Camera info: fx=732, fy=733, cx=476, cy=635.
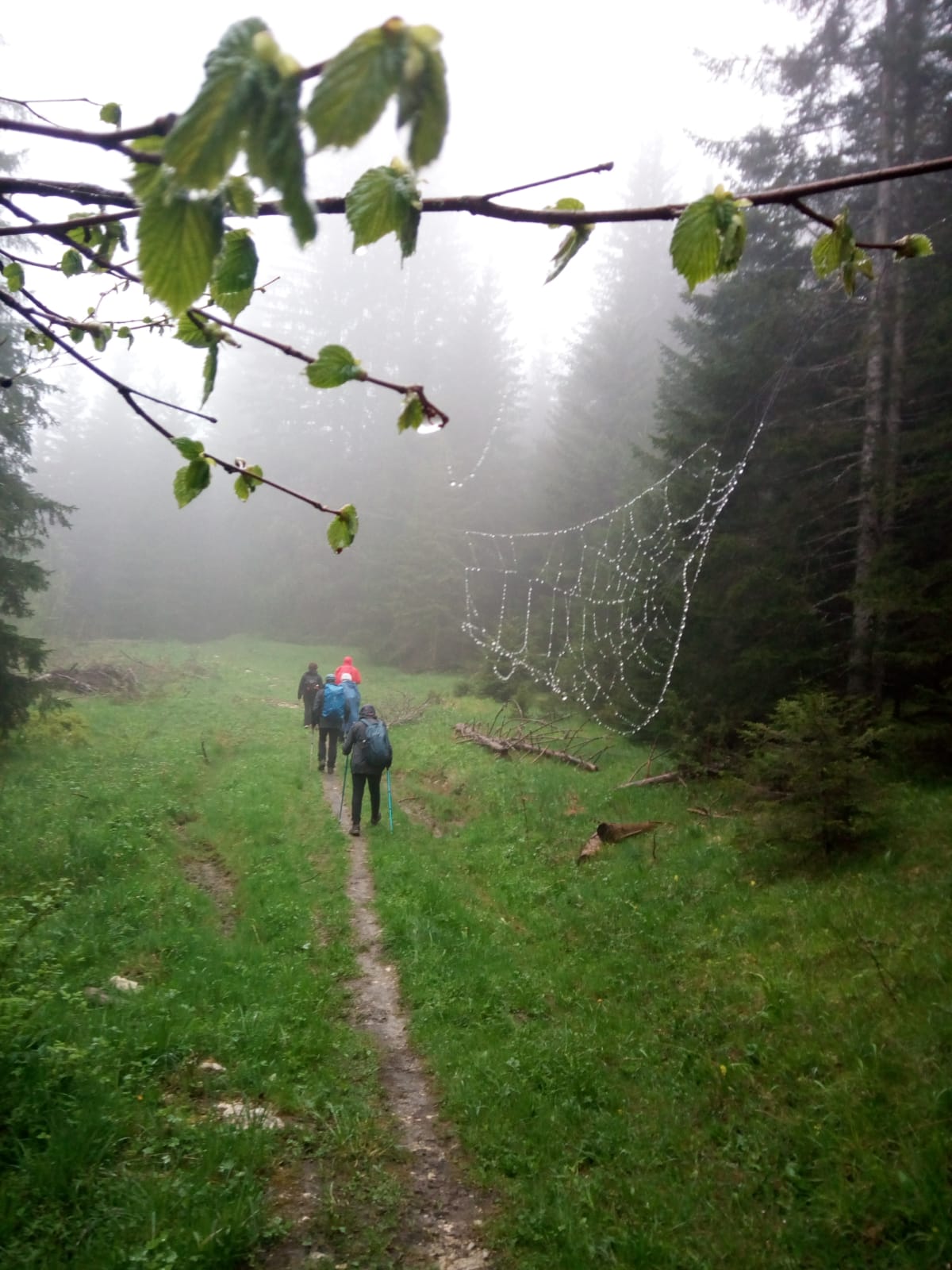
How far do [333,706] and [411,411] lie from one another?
39.0 feet

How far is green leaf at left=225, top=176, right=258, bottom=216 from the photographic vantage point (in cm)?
115

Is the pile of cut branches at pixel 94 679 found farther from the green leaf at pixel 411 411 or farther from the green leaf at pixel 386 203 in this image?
the green leaf at pixel 386 203

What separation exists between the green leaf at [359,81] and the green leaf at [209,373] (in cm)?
91

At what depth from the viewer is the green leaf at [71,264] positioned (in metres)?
2.40

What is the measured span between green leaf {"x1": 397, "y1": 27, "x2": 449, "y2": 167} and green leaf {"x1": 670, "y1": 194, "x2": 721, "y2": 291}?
60 centimetres

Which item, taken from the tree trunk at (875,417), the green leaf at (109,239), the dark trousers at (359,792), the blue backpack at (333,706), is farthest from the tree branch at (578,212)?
the blue backpack at (333,706)

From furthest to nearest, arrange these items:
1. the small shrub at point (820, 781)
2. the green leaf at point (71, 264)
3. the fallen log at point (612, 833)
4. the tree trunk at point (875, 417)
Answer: the tree trunk at point (875, 417) → the fallen log at point (612, 833) → the small shrub at point (820, 781) → the green leaf at point (71, 264)

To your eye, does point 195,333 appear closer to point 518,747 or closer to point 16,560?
point 518,747

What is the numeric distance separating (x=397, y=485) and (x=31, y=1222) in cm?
3267

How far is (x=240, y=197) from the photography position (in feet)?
3.87

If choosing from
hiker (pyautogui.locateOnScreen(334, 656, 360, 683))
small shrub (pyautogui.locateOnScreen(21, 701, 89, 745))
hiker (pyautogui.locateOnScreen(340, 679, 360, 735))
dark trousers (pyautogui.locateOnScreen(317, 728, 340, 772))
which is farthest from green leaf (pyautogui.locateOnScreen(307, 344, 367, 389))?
small shrub (pyautogui.locateOnScreen(21, 701, 89, 745))

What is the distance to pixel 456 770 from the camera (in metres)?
13.6

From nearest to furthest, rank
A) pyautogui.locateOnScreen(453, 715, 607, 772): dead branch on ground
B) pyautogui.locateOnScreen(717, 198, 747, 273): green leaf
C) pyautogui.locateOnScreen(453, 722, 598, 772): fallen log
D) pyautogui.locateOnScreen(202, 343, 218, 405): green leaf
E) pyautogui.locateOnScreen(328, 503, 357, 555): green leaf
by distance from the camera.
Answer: pyautogui.locateOnScreen(717, 198, 747, 273): green leaf → pyautogui.locateOnScreen(202, 343, 218, 405): green leaf → pyautogui.locateOnScreen(328, 503, 357, 555): green leaf → pyautogui.locateOnScreen(453, 722, 598, 772): fallen log → pyautogui.locateOnScreen(453, 715, 607, 772): dead branch on ground

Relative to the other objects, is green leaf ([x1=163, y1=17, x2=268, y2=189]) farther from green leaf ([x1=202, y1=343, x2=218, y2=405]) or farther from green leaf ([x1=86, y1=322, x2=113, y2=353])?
green leaf ([x1=86, y1=322, x2=113, y2=353])
